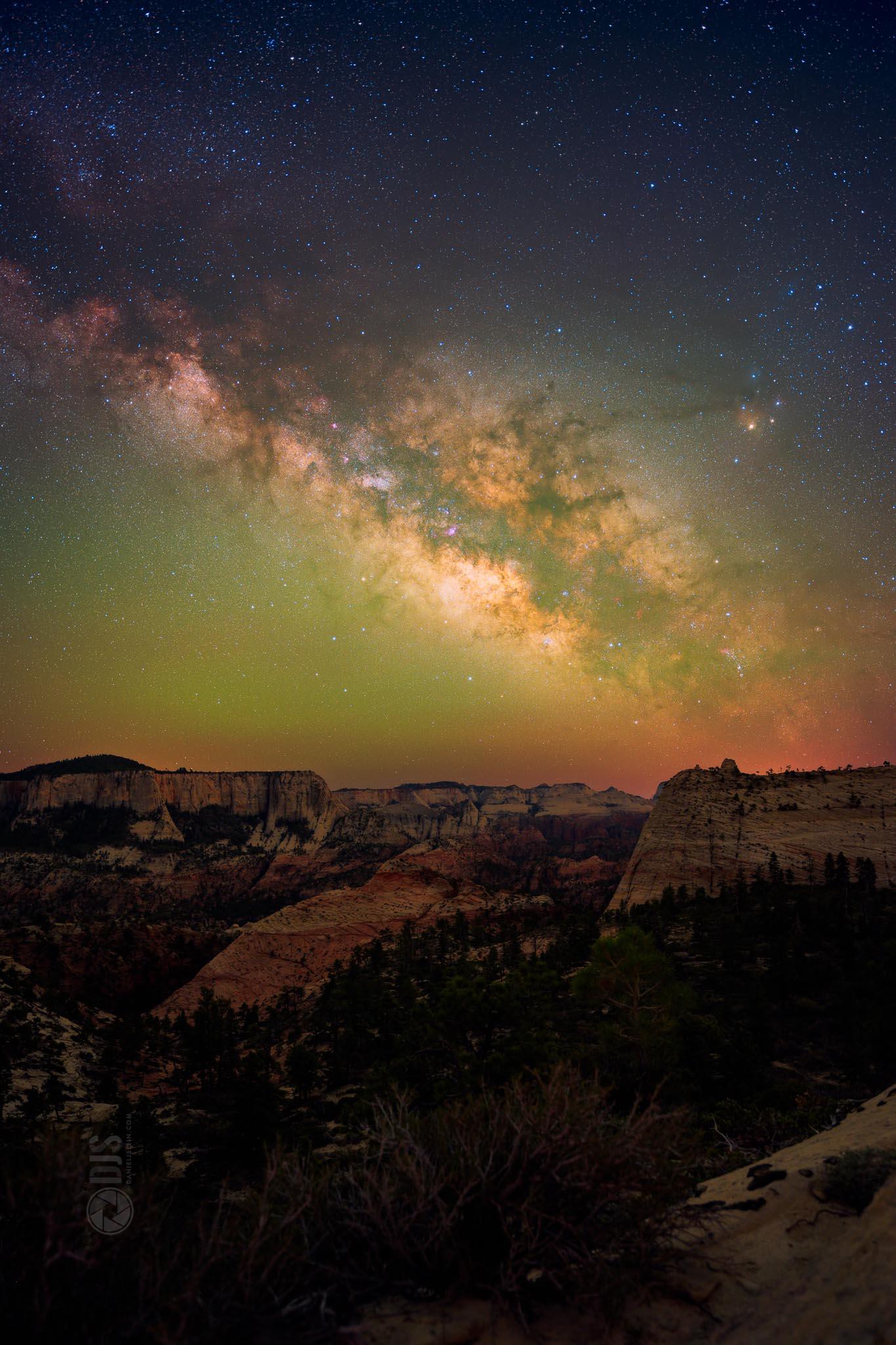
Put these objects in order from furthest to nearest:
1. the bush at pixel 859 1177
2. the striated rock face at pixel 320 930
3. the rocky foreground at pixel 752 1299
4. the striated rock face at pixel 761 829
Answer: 1. the striated rock face at pixel 761 829
2. the striated rock face at pixel 320 930
3. the bush at pixel 859 1177
4. the rocky foreground at pixel 752 1299

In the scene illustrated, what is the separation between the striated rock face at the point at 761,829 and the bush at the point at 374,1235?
5842 cm

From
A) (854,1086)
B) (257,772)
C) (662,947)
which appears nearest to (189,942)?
(662,947)

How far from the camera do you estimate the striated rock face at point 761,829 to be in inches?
2277

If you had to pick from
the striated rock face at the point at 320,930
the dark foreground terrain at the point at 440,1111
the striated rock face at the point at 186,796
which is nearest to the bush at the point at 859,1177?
the dark foreground terrain at the point at 440,1111

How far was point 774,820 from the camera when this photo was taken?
211ft

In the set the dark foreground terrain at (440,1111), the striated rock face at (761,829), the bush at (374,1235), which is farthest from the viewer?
the striated rock face at (761,829)

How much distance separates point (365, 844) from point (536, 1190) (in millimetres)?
146605

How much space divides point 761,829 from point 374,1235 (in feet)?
228

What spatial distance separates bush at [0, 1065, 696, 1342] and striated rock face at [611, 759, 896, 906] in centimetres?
5842

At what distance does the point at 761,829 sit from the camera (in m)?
63.5

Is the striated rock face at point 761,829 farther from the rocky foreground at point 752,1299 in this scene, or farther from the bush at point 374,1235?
the bush at point 374,1235
